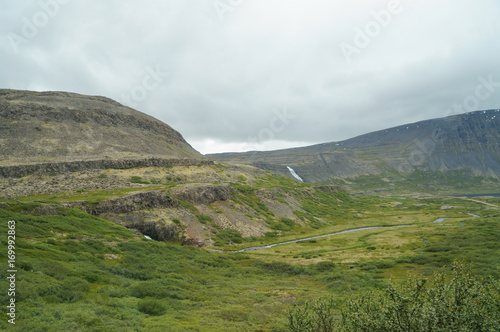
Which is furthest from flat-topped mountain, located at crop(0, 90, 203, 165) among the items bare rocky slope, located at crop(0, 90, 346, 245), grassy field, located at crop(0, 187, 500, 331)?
→ grassy field, located at crop(0, 187, 500, 331)

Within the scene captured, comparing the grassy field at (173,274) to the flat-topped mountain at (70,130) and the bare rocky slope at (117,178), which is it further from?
the flat-topped mountain at (70,130)

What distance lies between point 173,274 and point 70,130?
108 metres

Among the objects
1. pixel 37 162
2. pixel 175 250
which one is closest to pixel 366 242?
pixel 175 250

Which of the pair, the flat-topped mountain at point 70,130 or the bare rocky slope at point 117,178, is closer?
the bare rocky slope at point 117,178

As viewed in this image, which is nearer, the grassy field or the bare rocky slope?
the grassy field

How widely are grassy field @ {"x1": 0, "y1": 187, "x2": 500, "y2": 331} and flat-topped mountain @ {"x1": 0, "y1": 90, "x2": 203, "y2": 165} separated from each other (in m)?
58.2

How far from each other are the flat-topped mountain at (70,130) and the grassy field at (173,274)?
191ft

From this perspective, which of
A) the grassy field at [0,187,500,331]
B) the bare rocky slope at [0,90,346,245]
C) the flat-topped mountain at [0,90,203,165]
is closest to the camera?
the grassy field at [0,187,500,331]

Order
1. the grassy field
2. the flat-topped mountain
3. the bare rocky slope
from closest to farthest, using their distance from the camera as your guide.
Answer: the grassy field < the bare rocky slope < the flat-topped mountain

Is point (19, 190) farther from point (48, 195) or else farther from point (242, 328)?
point (242, 328)

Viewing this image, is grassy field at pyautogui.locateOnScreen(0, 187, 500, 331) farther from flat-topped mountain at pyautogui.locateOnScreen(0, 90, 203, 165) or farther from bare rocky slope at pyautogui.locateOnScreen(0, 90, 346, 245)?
flat-topped mountain at pyautogui.locateOnScreen(0, 90, 203, 165)

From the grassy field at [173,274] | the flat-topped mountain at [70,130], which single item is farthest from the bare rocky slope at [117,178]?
the grassy field at [173,274]

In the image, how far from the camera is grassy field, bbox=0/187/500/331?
20.3m

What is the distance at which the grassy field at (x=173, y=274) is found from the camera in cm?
2027
